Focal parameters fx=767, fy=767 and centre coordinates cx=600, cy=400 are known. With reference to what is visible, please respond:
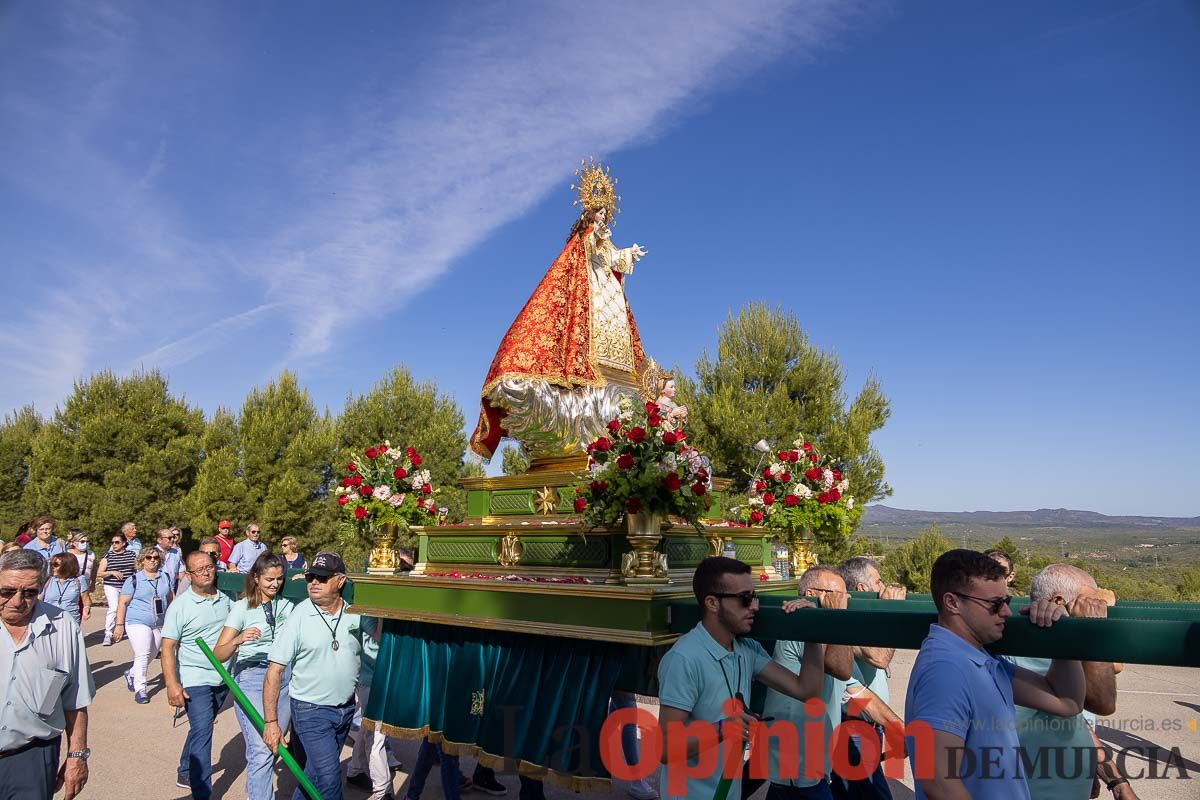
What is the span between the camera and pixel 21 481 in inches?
1348

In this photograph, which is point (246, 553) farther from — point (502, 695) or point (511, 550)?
point (502, 695)

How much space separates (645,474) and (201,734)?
12.8 feet

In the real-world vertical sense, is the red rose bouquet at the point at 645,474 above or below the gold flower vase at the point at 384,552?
above

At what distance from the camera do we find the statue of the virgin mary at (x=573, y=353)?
7207mm

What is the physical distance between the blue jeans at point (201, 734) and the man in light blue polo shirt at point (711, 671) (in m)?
3.96

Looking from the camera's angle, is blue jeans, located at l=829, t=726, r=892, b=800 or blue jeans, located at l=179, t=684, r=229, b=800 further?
blue jeans, located at l=179, t=684, r=229, b=800

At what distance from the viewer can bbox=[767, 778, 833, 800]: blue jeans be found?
3926mm

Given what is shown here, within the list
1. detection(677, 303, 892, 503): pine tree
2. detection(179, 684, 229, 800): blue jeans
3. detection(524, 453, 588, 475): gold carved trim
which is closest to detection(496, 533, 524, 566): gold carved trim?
detection(524, 453, 588, 475): gold carved trim

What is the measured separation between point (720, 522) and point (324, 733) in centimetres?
354

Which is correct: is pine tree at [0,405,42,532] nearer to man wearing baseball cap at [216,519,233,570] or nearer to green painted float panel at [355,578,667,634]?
man wearing baseball cap at [216,519,233,570]

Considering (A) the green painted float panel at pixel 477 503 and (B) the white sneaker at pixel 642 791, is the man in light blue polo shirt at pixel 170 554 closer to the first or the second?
(A) the green painted float panel at pixel 477 503

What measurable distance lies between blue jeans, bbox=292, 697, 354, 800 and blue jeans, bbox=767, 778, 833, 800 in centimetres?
272

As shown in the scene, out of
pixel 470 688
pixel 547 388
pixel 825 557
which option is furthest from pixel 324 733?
pixel 825 557

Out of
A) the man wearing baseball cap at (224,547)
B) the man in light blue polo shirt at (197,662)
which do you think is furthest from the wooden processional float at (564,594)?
the man wearing baseball cap at (224,547)
